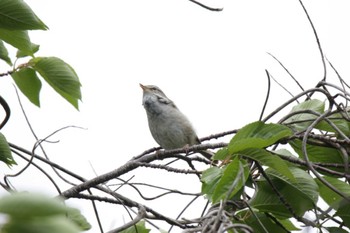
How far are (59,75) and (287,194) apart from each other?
972mm

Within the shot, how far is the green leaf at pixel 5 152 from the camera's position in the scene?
1.87 m

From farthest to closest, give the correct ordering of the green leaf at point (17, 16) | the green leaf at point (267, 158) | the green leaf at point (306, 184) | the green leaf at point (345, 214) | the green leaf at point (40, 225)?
1. the green leaf at point (345, 214)
2. the green leaf at point (306, 184)
3. the green leaf at point (267, 158)
4. the green leaf at point (17, 16)
5. the green leaf at point (40, 225)

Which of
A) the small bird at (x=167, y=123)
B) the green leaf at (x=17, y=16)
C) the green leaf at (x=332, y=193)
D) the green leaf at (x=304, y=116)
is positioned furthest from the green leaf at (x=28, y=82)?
the small bird at (x=167, y=123)

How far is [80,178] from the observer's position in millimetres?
2199

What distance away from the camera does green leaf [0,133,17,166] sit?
6.12 feet

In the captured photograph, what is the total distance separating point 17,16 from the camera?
1515mm

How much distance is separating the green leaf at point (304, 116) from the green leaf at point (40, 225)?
1.88m

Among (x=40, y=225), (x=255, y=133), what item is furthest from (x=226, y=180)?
(x=40, y=225)

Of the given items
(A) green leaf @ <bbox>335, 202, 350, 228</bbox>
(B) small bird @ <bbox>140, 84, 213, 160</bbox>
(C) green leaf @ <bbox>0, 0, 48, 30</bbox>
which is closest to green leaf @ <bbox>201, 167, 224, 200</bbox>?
(A) green leaf @ <bbox>335, 202, 350, 228</bbox>

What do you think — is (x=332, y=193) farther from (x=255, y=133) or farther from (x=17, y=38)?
(x=17, y=38)

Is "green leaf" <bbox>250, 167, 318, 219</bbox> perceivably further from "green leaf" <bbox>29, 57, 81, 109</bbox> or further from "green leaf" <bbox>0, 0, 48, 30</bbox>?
"green leaf" <bbox>0, 0, 48, 30</bbox>

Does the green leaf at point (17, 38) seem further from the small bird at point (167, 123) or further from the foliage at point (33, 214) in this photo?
the small bird at point (167, 123)

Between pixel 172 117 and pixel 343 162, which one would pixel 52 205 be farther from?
pixel 172 117

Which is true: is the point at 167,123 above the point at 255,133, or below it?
above
